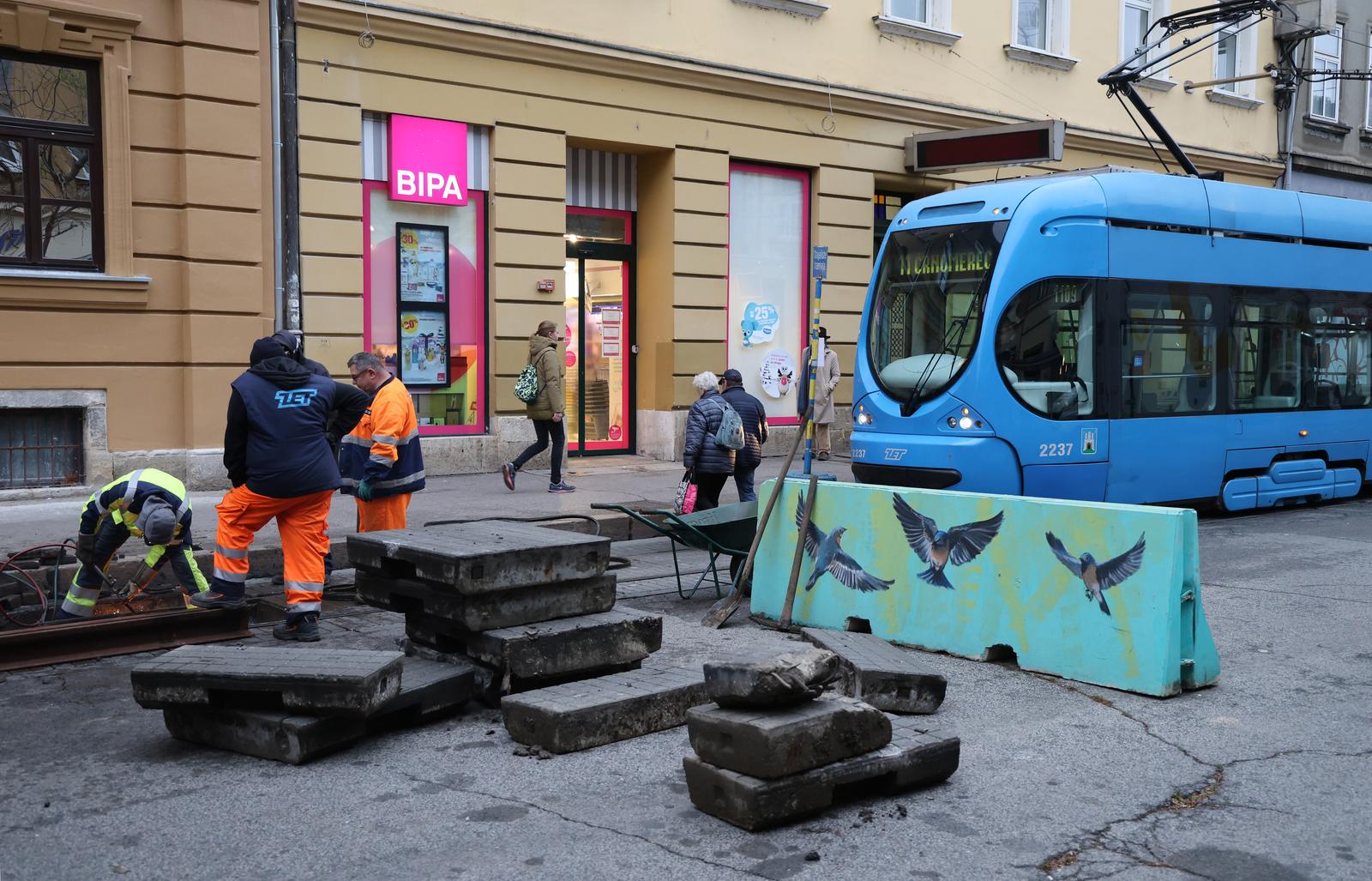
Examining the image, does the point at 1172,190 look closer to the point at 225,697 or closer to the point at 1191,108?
the point at 225,697

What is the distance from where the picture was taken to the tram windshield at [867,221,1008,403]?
10.9m

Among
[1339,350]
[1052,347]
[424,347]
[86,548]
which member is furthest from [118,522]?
[1339,350]

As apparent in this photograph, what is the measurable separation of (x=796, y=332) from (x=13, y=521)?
10420 mm

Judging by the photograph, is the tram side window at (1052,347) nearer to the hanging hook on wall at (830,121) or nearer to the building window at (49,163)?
the hanging hook on wall at (830,121)

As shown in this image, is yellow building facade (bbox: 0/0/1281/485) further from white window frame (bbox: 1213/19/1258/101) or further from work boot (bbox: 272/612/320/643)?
work boot (bbox: 272/612/320/643)

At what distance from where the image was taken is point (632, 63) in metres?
15.2

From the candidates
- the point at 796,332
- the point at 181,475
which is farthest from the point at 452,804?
the point at 796,332

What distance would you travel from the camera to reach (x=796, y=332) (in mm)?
17484

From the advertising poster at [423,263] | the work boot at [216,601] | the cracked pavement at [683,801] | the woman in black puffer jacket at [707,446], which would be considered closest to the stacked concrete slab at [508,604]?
the cracked pavement at [683,801]

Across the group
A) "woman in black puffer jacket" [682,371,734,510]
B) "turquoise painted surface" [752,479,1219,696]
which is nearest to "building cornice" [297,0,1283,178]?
"woman in black puffer jacket" [682,371,734,510]

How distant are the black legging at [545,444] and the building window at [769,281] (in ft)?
13.1

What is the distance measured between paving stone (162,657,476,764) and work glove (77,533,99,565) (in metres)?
1.97

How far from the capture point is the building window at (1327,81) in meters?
25.0

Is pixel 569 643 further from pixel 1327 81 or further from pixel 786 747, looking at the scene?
pixel 1327 81
